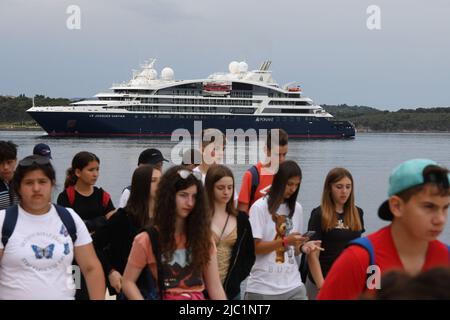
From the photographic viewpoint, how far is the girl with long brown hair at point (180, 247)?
9.66 ft

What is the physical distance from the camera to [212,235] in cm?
316

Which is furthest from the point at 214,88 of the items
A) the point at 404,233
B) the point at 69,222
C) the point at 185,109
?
the point at 404,233

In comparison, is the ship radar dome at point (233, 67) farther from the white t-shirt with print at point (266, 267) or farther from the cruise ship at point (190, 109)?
the white t-shirt with print at point (266, 267)

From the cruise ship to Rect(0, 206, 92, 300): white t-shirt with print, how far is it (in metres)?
59.5

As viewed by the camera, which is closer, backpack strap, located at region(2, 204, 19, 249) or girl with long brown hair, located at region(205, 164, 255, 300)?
backpack strap, located at region(2, 204, 19, 249)

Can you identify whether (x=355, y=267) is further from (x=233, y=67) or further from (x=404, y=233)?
(x=233, y=67)

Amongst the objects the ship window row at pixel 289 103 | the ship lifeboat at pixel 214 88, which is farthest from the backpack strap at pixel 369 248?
the ship window row at pixel 289 103

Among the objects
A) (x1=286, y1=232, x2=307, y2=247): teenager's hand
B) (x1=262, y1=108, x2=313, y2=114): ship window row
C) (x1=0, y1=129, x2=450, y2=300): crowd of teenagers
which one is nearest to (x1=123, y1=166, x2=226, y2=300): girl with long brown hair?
(x1=0, y1=129, x2=450, y2=300): crowd of teenagers

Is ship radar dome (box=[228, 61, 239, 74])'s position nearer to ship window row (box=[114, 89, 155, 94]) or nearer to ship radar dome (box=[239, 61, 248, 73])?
ship radar dome (box=[239, 61, 248, 73])

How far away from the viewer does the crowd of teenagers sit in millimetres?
2281

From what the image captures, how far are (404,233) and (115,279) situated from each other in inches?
68.4

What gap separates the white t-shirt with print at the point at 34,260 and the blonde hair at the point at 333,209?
1767 mm

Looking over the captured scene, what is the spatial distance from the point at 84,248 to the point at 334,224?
173 centimetres

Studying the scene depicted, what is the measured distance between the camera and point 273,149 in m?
4.65
